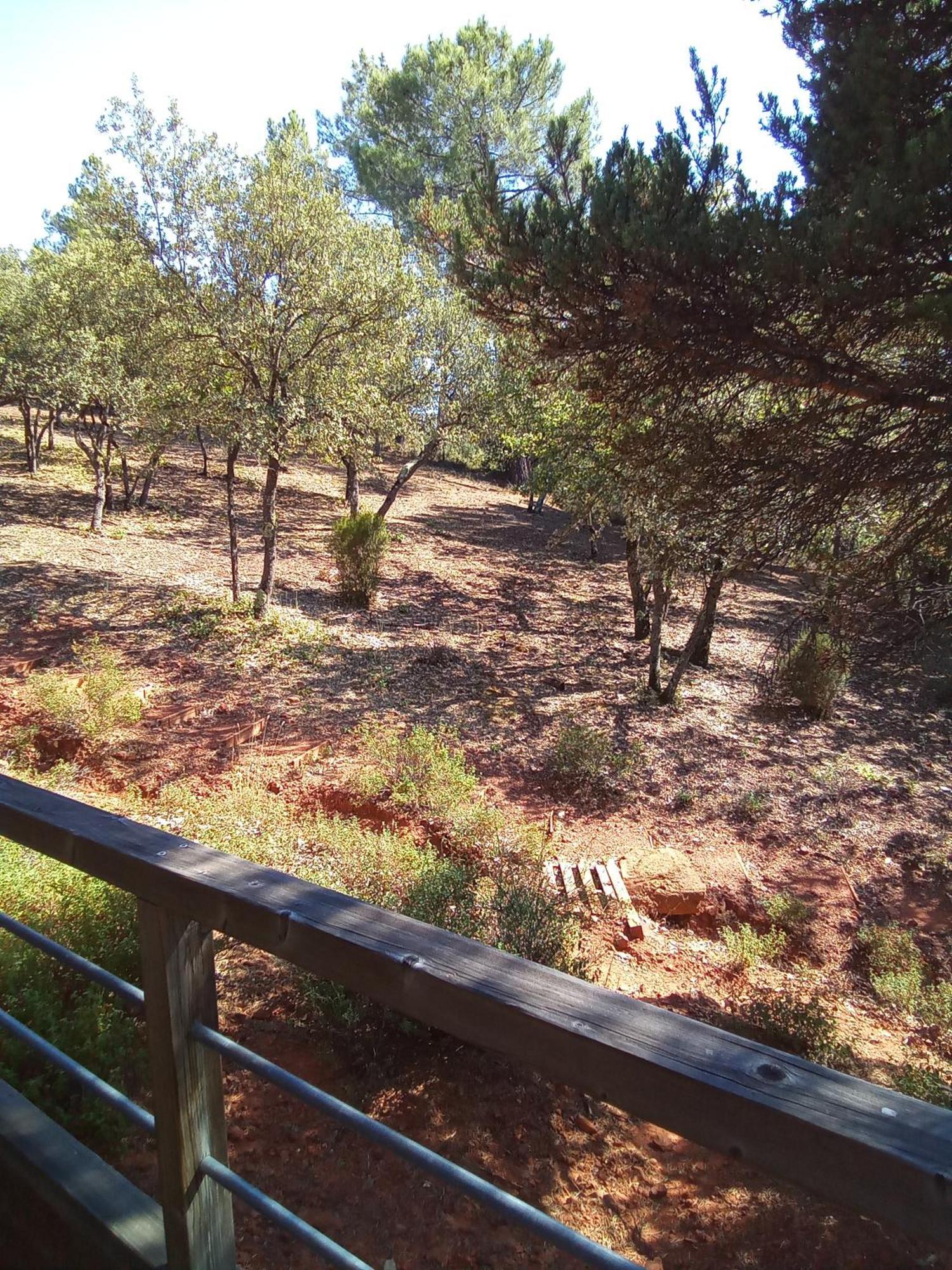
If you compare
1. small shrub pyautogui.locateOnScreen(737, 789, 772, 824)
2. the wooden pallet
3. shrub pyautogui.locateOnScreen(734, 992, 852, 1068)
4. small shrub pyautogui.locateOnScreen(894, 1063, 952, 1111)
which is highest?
small shrub pyautogui.locateOnScreen(894, 1063, 952, 1111)

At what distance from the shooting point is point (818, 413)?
4199 mm

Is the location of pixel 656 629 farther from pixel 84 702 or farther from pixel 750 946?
pixel 84 702

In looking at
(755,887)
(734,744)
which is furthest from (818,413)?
(734,744)

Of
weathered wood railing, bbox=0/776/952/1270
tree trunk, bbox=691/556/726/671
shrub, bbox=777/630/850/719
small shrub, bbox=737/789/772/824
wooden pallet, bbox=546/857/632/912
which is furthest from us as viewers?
shrub, bbox=777/630/850/719

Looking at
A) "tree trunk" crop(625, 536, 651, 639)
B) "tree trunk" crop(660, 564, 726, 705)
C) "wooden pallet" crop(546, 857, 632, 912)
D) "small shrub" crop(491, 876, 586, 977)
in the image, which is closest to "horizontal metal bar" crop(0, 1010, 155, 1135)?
"small shrub" crop(491, 876, 586, 977)

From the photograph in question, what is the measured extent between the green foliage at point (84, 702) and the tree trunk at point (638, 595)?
6123 mm

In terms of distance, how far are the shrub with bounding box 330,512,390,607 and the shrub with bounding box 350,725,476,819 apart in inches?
191

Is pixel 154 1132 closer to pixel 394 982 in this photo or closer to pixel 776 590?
pixel 394 982

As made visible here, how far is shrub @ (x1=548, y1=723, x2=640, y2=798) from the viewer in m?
7.49

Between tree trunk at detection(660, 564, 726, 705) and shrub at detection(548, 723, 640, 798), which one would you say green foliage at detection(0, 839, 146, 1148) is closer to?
shrub at detection(548, 723, 640, 798)

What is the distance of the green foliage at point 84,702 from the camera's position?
688cm

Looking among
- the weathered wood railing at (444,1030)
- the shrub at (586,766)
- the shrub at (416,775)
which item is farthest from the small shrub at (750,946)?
the weathered wood railing at (444,1030)

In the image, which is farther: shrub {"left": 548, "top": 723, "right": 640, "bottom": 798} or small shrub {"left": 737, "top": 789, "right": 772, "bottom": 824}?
shrub {"left": 548, "top": 723, "right": 640, "bottom": 798}

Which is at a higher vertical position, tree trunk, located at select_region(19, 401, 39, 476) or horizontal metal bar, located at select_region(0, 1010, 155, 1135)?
tree trunk, located at select_region(19, 401, 39, 476)
